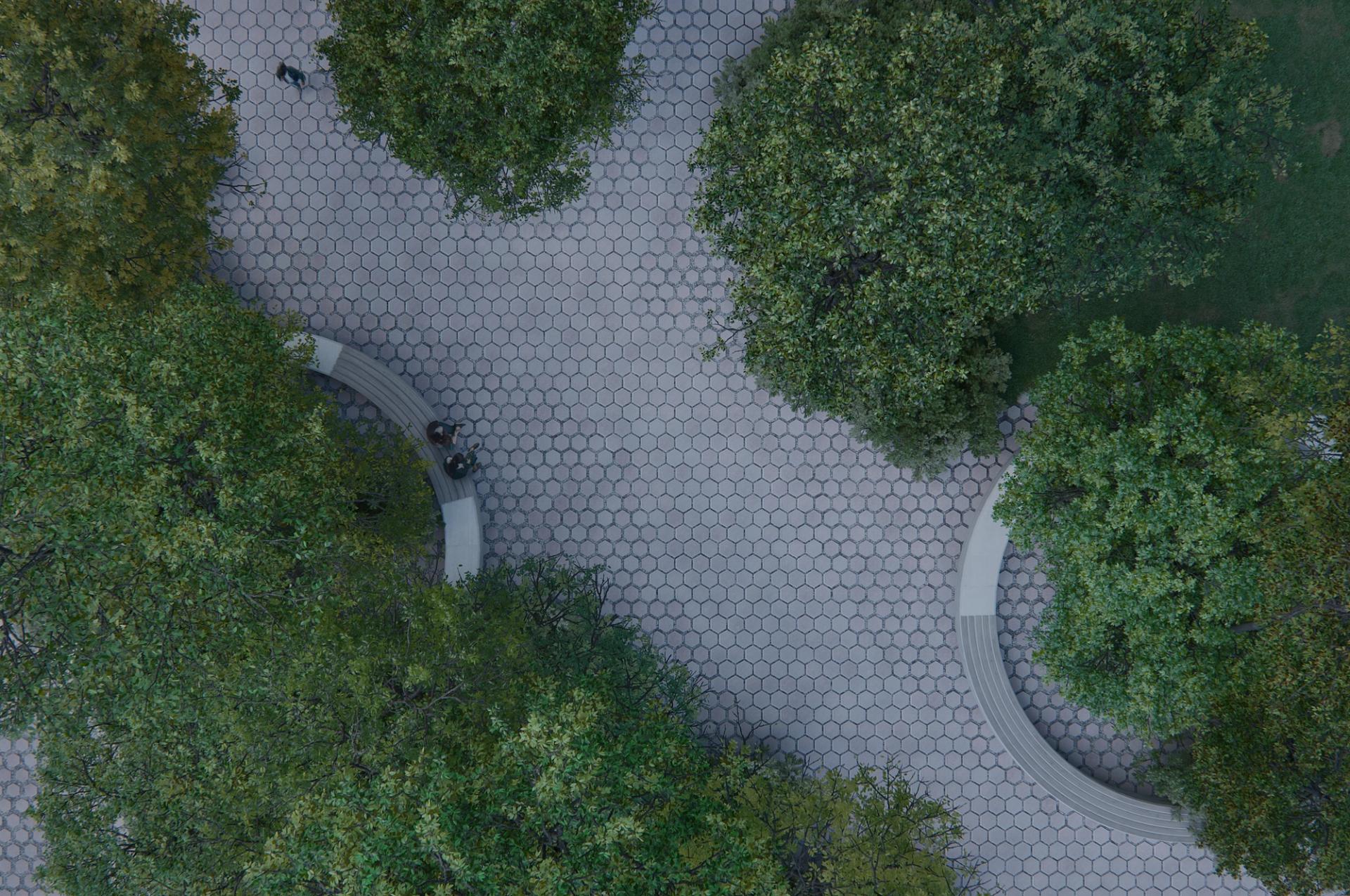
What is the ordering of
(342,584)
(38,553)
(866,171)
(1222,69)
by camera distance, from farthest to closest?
(342,584), (1222,69), (866,171), (38,553)

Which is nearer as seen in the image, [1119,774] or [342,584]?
[342,584]

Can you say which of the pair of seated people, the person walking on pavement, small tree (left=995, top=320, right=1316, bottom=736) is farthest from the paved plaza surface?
small tree (left=995, top=320, right=1316, bottom=736)

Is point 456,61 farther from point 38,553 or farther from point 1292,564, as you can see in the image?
point 1292,564

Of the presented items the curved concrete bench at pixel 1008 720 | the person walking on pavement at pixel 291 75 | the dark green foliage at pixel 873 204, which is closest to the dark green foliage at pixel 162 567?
the person walking on pavement at pixel 291 75

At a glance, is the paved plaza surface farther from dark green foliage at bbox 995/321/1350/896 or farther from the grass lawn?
the grass lawn

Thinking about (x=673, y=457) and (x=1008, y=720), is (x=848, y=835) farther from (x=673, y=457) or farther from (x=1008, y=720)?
(x=673, y=457)

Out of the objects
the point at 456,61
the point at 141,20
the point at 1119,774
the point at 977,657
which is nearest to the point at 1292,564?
the point at 977,657

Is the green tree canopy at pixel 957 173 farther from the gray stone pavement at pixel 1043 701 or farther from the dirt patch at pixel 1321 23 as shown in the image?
the gray stone pavement at pixel 1043 701

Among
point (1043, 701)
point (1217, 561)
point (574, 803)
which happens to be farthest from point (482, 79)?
point (1043, 701)
